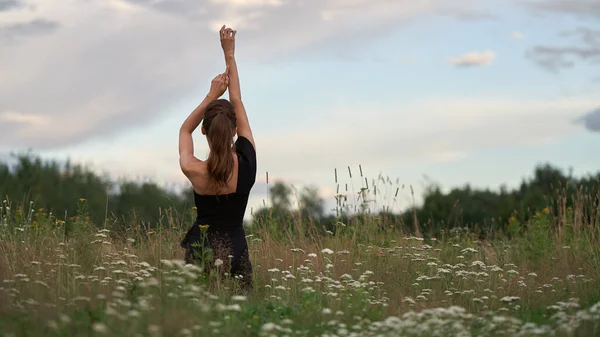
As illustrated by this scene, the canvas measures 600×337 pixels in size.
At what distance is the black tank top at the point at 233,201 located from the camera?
7066mm

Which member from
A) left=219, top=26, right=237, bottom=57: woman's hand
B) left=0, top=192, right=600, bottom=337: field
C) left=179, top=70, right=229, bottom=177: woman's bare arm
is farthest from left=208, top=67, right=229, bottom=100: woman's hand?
left=0, top=192, right=600, bottom=337: field

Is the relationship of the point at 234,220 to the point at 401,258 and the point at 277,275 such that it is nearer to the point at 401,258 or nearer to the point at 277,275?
the point at 277,275

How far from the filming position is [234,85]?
758 cm

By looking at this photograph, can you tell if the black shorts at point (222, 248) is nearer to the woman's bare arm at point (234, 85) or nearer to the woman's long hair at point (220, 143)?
the woman's long hair at point (220, 143)

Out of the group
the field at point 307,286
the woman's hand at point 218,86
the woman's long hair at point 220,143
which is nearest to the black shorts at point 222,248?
the field at point 307,286

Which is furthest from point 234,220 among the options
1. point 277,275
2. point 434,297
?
point 434,297

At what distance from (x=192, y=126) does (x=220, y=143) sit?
2.19ft

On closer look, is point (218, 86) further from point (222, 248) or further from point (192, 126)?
point (222, 248)

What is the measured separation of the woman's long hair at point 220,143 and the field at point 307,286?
3.15 feet

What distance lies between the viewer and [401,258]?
9.28 meters

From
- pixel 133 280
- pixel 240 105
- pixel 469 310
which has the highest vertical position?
pixel 240 105

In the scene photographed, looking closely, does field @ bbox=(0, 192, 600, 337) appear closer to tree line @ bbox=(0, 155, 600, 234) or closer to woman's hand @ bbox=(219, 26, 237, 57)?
woman's hand @ bbox=(219, 26, 237, 57)

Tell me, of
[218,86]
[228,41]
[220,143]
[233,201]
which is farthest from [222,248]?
[228,41]

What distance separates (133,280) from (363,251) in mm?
3654
